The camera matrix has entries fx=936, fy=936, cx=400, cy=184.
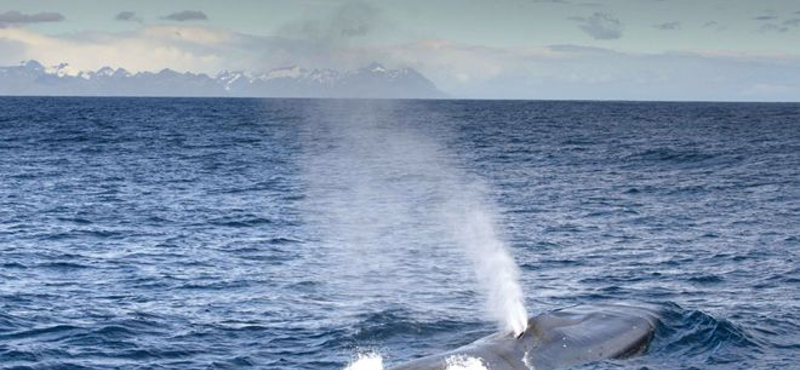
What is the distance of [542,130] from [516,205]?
117840 mm

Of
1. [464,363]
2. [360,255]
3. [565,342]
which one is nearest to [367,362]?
[464,363]

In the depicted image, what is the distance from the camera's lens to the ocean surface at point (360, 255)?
34000 mm

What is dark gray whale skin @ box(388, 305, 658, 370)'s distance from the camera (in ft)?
90.8

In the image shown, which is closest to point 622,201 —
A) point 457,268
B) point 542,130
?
point 457,268

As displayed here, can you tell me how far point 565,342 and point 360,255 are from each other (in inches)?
976

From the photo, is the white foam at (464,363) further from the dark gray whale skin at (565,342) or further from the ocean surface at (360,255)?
the ocean surface at (360,255)

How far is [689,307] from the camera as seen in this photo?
130ft

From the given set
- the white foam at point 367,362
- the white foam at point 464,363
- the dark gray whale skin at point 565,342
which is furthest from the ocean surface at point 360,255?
the white foam at point 464,363

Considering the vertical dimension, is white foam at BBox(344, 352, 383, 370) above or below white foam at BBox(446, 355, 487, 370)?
below

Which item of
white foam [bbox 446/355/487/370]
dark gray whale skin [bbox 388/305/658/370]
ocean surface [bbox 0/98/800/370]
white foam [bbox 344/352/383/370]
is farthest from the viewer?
ocean surface [bbox 0/98/800/370]

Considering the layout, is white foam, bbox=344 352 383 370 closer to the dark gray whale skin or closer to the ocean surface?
the ocean surface

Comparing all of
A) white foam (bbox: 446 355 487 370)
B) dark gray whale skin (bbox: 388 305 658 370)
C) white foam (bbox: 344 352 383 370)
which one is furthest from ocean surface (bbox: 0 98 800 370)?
white foam (bbox: 446 355 487 370)

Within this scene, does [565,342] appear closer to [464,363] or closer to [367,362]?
[464,363]

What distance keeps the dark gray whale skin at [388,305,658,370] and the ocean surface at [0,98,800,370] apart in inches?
29.9
